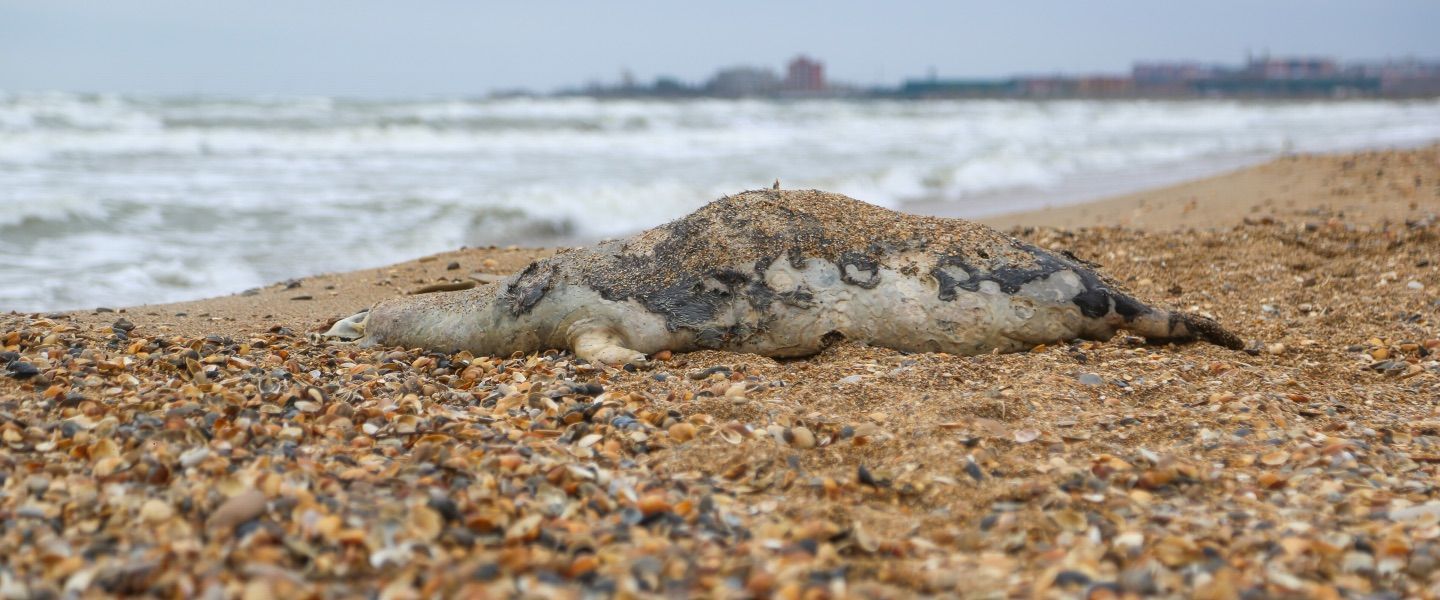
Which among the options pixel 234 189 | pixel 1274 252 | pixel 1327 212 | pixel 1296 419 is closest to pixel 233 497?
pixel 1296 419

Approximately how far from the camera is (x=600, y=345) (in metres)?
4.66

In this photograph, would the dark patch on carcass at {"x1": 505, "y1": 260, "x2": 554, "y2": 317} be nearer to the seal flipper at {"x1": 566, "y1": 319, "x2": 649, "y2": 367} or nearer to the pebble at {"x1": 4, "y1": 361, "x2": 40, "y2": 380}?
the seal flipper at {"x1": 566, "y1": 319, "x2": 649, "y2": 367}

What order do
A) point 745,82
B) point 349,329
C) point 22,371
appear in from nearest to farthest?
point 22,371, point 349,329, point 745,82

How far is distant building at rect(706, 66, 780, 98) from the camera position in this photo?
4368 inches

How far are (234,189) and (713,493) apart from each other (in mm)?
12625

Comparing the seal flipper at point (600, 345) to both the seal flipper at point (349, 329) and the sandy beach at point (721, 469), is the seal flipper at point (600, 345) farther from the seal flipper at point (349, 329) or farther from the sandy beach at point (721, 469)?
the seal flipper at point (349, 329)

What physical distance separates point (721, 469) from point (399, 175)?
14.6m

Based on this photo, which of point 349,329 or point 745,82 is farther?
point 745,82

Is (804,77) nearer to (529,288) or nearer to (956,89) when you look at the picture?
(956,89)

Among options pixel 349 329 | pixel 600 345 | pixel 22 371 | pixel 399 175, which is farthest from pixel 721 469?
pixel 399 175

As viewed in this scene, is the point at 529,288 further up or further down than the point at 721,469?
further up

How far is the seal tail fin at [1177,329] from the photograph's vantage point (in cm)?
488

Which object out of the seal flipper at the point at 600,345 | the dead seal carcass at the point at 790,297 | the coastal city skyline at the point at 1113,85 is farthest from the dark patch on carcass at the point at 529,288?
the coastal city skyline at the point at 1113,85

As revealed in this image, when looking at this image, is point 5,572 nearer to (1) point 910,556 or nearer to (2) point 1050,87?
(1) point 910,556
